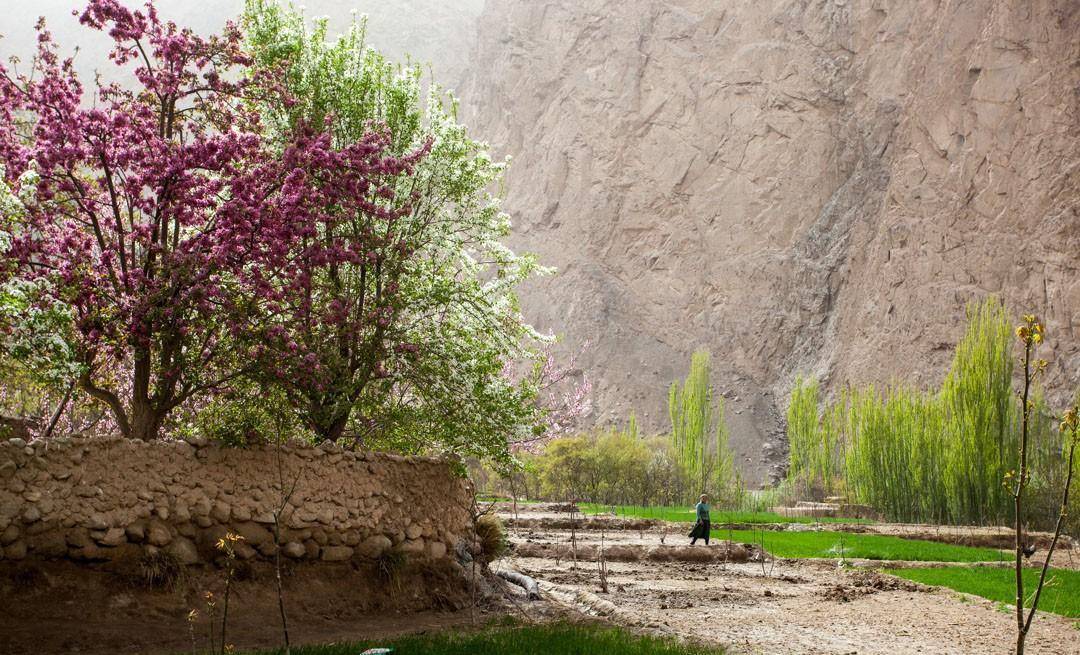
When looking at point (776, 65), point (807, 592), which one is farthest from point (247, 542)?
point (776, 65)

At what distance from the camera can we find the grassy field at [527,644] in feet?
26.8

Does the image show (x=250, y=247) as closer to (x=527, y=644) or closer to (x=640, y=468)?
(x=527, y=644)

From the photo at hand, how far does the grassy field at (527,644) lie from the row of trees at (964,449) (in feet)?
80.0

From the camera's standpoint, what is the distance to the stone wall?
8.95 metres

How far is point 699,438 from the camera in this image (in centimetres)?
5553

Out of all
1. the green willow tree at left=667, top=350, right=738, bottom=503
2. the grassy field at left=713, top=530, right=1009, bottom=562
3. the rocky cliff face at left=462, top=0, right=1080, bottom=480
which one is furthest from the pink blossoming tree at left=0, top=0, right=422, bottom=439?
the rocky cliff face at left=462, top=0, right=1080, bottom=480

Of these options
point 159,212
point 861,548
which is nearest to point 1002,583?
point 861,548

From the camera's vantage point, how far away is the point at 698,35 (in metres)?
81.4

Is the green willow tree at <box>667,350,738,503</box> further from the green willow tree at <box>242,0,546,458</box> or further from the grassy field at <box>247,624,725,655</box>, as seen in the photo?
the grassy field at <box>247,624,725,655</box>

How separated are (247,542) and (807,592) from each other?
10.5 meters

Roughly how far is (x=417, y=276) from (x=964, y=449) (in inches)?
1118

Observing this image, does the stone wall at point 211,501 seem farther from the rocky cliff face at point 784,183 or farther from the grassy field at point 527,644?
the rocky cliff face at point 784,183

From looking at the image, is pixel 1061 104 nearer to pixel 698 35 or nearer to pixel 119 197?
pixel 698 35

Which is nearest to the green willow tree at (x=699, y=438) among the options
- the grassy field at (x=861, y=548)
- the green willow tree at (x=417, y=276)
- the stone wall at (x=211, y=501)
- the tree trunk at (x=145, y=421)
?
the grassy field at (x=861, y=548)
